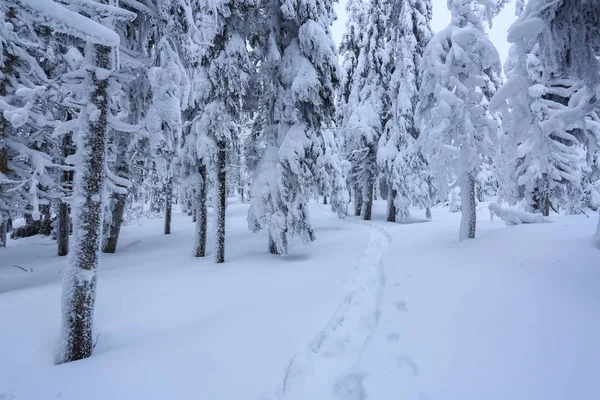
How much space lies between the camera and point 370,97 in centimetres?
1995

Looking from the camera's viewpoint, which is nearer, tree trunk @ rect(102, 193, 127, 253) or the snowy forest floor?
the snowy forest floor

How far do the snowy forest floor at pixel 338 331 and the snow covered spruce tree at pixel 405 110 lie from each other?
9.63 metres

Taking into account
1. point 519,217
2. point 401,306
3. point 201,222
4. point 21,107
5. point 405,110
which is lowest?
point 401,306

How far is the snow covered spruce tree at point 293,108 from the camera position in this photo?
9.53 meters

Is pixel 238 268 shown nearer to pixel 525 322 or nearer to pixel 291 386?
pixel 291 386

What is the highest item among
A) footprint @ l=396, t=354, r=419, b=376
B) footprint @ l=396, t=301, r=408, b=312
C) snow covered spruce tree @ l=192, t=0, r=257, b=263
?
snow covered spruce tree @ l=192, t=0, r=257, b=263

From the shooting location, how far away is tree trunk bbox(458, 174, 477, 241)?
10.8 m

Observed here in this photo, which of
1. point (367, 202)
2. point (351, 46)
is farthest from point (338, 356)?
point (351, 46)

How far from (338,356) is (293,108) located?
25.5 ft

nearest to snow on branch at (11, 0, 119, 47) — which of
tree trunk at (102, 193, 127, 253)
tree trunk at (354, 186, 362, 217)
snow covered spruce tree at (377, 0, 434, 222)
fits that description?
tree trunk at (102, 193, 127, 253)

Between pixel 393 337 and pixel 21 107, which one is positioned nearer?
pixel 393 337

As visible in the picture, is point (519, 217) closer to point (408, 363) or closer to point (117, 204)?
point (408, 363)

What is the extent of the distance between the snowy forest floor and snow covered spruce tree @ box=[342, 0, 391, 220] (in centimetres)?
1220

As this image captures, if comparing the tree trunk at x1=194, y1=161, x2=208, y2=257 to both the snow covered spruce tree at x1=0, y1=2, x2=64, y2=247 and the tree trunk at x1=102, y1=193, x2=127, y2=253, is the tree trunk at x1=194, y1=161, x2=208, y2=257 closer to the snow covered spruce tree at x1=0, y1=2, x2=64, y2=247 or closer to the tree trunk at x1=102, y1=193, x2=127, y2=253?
the tree trunk at x1=102, y1=193, x2=127, y2=253
